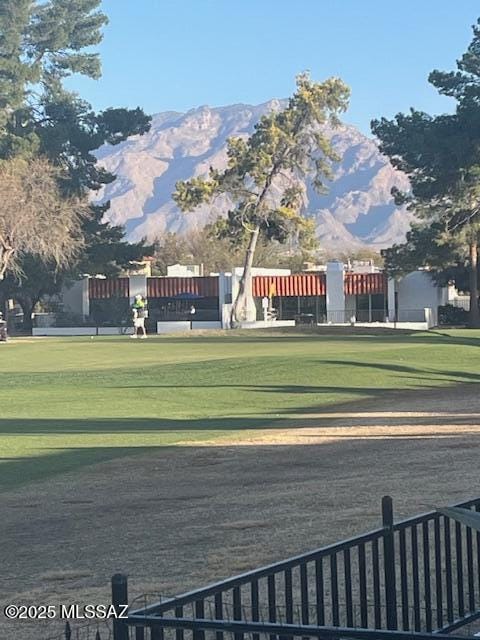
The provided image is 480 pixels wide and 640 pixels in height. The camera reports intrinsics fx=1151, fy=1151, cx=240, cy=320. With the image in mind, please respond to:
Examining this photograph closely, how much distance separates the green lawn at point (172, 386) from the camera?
21078 mm

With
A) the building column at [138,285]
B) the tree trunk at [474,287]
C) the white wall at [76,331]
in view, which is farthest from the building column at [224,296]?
the tree trunk at [474,287]

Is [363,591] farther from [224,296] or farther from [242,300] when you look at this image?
[224,296]

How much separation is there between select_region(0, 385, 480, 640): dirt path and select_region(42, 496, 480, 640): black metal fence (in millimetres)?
1816

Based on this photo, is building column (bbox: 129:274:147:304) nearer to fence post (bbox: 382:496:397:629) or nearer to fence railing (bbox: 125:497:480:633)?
fence railing (bbox: 125:497:480:633)

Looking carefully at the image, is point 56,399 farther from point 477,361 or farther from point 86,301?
point 86,301

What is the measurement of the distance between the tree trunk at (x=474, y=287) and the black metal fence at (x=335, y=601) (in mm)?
64906

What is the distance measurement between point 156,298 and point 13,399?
63718 millimetres

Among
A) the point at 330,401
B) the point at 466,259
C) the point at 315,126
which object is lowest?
the point at 330,401

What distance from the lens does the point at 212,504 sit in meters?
13.6

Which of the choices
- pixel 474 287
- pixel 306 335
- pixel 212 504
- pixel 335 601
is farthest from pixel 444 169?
pixel 335 601

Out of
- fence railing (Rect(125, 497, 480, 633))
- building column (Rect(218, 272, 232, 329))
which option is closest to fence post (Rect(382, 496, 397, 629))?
fence railing (Rect(125, 497, 480, 633))

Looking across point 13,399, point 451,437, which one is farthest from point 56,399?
point 451,437

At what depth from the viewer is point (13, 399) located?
3078 cm

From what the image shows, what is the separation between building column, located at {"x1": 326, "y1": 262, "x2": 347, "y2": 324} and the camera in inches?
3698
